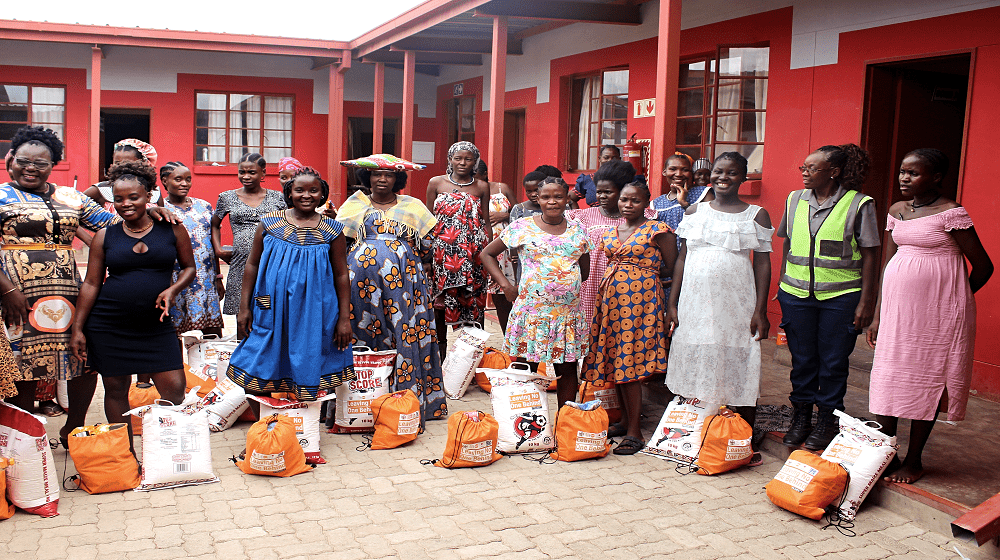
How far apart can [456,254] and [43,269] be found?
2.74 meters

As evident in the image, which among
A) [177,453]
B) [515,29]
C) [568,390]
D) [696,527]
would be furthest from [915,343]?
[515,29]

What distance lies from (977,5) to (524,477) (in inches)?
186

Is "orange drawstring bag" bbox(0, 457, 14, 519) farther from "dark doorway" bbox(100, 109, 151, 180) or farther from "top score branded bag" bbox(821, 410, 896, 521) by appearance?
"dark doorway" bbox(100, 109, 151, 180)

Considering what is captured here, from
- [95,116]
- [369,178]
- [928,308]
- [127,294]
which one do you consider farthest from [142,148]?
[95,116]

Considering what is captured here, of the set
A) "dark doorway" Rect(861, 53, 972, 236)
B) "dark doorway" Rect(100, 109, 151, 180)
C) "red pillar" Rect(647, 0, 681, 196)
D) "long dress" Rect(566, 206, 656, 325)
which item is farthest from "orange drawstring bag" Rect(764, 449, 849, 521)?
"dark doorway" Rect(100, 109, 151, 180)

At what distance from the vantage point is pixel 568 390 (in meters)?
5.09

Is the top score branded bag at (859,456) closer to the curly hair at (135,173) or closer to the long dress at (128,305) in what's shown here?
the long dress at (128,305)

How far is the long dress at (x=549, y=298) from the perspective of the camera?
478cm

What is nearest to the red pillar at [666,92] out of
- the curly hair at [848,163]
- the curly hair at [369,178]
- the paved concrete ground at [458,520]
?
the curly hair at [848,163]

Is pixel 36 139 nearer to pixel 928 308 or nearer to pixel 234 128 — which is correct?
pixel 928 308

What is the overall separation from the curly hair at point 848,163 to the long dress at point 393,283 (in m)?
2.46

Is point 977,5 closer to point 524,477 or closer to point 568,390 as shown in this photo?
point 568,390

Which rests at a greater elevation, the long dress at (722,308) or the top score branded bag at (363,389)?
the long dress at (722,308)

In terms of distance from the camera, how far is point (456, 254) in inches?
236
